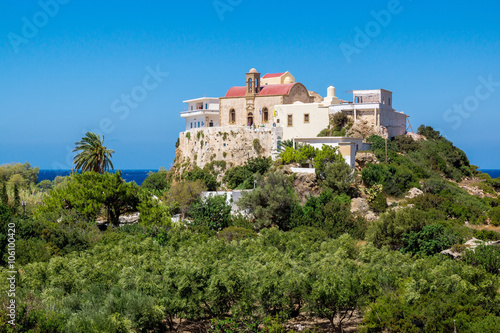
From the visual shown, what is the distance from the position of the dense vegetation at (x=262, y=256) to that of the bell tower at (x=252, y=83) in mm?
7913

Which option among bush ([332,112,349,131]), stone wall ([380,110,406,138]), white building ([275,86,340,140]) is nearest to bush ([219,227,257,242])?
white building ([275,86,340,140])

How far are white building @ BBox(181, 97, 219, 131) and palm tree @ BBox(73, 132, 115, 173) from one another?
13223 millimetres

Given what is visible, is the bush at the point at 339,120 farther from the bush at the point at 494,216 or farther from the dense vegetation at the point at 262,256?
the bush at the point at 494,216

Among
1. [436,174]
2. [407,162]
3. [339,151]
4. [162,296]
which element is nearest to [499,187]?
[436,174]

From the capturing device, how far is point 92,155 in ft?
145

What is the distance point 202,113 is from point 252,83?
5.76 meters

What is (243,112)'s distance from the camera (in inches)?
2132

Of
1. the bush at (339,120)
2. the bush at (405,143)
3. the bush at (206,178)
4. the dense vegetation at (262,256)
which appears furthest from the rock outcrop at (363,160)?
the bush at (206,178)

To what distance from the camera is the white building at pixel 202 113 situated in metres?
56.0

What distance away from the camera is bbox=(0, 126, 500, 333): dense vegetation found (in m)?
20.9

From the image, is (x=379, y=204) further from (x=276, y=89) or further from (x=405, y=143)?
(x=276, y=89)

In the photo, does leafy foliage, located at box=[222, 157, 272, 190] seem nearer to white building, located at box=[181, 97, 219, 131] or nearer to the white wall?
the white wall

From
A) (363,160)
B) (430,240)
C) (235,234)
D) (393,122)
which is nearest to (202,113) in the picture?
(363,160)

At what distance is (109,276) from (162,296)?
2.99 meters
